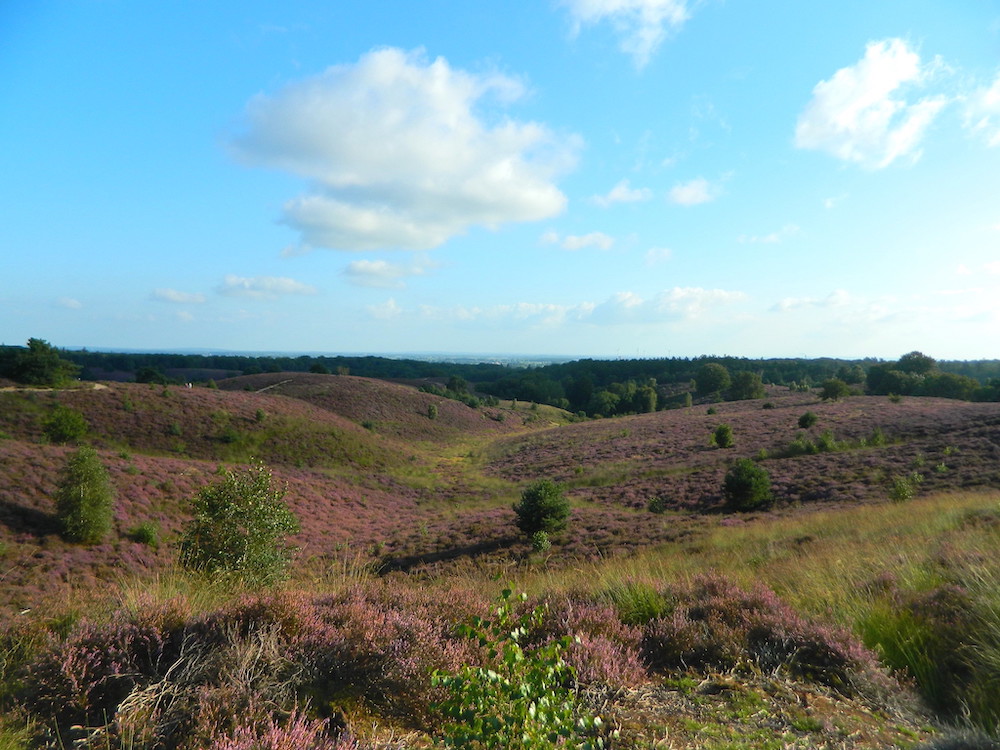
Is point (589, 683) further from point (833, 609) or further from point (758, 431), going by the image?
point (758, 431)

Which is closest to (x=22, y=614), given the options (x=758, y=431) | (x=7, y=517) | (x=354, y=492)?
(x=7, y=517)

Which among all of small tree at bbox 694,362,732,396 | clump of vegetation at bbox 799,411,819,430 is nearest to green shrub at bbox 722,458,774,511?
clump of vegetation at bbox 799,411,819,430

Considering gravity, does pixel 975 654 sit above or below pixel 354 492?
above

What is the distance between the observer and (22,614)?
486 centimetres

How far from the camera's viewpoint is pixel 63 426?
28891mm

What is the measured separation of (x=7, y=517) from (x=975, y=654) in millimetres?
24016

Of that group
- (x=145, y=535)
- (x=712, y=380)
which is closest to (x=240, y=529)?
(x=145, y=535)

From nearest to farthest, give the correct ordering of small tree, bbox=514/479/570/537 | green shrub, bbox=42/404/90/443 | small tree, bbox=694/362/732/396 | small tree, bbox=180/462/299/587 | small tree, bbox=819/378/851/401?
1. small tree, bbox=180/462/299/587
2. small tree, bbox=514/479/570/537
3. green shrub, bbox=42/404/90/443
4. small tree, bbox=819/378/851/401
5. small tree, bbox=694/362/732/396

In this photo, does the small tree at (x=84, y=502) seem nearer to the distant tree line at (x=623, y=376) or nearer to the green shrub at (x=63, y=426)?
the green shrub at (x=63, y=426)

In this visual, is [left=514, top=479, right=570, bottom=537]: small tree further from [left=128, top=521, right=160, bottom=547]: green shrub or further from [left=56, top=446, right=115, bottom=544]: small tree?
[left=56, top=446, right=115, bottom=544]: small tree

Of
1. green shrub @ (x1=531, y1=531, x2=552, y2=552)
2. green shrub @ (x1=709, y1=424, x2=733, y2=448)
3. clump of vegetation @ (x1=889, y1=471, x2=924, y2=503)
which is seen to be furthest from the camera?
green shrub @ (x1=709, y1=424, x2=733, y2=448)

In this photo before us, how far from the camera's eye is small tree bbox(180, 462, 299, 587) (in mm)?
11172

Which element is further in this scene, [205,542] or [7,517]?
[7,517]

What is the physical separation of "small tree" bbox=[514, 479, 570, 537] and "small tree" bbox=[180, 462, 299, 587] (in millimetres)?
9781
